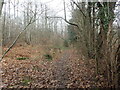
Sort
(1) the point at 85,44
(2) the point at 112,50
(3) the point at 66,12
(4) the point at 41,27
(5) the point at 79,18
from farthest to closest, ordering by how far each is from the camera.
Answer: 1. (4) the point at 41,27
2. (3) the point at 66,12
3. (5) the point at 79,18
4. (1) the point at 85,44
5. (2) the point at 112,50

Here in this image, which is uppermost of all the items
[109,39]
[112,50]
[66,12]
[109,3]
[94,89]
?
[66,12]

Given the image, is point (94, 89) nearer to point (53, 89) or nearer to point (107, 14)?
point (53, 89)

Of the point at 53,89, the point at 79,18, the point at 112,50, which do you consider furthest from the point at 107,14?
the point at 79,18

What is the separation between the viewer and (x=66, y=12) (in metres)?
8.16

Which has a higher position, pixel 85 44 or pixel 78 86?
pixel 85 44

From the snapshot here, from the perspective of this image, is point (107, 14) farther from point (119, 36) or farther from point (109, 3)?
point (119, 36)

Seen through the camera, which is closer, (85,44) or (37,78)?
(37,78)

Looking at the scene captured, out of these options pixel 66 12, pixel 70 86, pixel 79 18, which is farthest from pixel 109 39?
pixel 66 12

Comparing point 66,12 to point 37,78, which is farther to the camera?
point 66,12

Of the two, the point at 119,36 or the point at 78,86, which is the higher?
the point at 119,36

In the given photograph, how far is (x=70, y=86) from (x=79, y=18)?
4.88m

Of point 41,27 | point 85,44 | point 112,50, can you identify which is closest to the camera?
point 112,50

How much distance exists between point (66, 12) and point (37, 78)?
Result: 17.5ft

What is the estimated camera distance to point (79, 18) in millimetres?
7336
